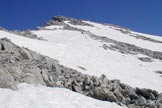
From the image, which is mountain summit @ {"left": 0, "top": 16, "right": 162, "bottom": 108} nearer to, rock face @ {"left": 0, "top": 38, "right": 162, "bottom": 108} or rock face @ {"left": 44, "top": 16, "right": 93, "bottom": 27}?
rock face @ {"left": 0, "top": 38, "right": 162, "bottom": 108}

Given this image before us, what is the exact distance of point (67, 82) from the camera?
2261cm

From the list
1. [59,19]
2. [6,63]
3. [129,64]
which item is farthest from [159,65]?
[59,19]

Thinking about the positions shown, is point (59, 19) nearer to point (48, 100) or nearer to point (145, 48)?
point (145, 48)

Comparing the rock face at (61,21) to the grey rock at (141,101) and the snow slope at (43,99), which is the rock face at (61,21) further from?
the snow slope at (43,99)

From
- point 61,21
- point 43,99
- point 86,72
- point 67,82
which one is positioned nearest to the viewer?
point 43,99

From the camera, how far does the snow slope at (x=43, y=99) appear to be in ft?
53.6

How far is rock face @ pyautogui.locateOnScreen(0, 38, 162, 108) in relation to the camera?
20047mm

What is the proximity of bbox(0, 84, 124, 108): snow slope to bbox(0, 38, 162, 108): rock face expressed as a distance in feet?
3.34

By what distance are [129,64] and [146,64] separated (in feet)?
11.8

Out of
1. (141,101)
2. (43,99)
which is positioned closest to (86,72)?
(141,101)

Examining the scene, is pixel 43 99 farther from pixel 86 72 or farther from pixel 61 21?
pixel 61 21

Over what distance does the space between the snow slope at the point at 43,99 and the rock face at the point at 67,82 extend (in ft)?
3.34

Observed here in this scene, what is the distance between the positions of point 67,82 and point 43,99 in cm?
525

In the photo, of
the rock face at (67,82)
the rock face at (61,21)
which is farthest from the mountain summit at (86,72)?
the rock face at (61,21)
